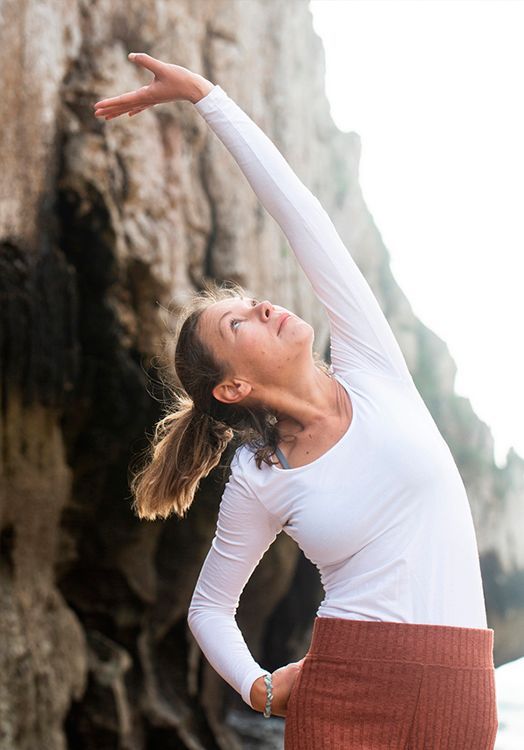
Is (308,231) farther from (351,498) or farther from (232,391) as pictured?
(351,498)

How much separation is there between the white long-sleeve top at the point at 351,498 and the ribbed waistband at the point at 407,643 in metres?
0.02

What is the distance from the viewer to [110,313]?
262 inches

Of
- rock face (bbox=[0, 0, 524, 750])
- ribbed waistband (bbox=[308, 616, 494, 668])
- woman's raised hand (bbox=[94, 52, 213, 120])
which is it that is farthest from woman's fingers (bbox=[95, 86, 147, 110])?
rock face (bbox=[0, 0, 524, 750])

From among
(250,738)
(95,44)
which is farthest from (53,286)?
(250,738)

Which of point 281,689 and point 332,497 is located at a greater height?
point 332,497

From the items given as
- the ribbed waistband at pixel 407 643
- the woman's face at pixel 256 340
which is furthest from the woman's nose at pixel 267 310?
the ribbed waistband at pixel 407 643

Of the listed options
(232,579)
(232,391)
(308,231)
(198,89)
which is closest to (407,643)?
(232,579)

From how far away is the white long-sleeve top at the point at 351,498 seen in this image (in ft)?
5.60

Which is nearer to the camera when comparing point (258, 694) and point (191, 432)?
point (258, 694)

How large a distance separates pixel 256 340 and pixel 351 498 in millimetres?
356

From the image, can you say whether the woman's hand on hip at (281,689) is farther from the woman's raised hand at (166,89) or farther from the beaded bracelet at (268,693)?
the woman's raised hand at (166,89)

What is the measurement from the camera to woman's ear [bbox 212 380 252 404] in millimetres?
1963

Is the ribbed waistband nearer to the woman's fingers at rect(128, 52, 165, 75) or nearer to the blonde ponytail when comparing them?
the blonde ponytail

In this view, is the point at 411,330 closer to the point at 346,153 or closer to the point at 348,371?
the point at 346,153
